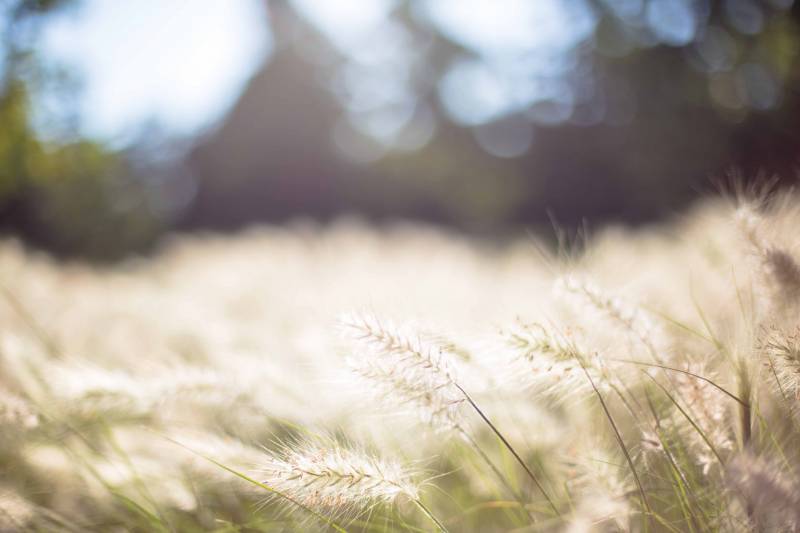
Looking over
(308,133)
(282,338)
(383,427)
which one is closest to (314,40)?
(308,133)

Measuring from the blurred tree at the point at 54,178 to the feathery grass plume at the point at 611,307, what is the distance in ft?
11.0

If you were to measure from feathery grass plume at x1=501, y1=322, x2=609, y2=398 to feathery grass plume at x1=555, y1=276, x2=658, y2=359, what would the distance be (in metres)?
0.14

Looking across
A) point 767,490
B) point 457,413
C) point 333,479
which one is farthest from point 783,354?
point 333,479

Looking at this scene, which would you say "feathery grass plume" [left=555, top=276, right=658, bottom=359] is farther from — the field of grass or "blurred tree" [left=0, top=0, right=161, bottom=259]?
"blurred tree" [left=0, top=0, right=161, bottom=259]

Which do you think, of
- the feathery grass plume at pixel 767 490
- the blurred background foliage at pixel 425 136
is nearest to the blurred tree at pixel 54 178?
the blurred background foliage at pixel 425 136

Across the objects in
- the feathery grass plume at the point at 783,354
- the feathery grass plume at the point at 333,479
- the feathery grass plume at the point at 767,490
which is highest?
the feathery grass plume at the point at 333,479

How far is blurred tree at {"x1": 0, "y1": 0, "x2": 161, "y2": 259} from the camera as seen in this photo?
10.2ft

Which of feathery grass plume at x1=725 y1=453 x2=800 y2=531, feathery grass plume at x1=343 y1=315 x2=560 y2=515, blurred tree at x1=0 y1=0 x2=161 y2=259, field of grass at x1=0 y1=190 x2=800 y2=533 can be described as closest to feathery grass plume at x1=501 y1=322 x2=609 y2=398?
field of grass at x1=0 y1=190 x2=800 y2=533

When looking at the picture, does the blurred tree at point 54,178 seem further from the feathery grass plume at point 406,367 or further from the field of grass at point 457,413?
the feathery grass plume at point 406,367

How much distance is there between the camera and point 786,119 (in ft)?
8.77

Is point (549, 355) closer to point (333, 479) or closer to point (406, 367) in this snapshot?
point (406, 367)

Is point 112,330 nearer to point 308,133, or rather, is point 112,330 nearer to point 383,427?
point 383,427

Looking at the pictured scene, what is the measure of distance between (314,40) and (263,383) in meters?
10.8

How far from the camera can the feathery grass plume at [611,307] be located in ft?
3.40
